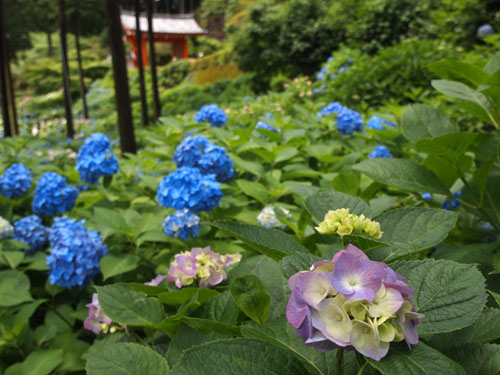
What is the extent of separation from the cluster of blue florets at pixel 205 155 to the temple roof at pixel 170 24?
89.7 ft

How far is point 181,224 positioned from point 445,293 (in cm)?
109

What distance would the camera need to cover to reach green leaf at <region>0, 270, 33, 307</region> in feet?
4.82

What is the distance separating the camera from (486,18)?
7074 mm

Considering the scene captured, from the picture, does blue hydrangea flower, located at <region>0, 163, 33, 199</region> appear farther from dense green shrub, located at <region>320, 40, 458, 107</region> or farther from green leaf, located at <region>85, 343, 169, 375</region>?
dense green shrub, located at <region>320, 40, 458, 107</region>

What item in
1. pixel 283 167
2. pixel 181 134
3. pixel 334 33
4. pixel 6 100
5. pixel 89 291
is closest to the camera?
pixel 89 291

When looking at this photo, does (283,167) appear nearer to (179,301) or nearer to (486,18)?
(179,301)

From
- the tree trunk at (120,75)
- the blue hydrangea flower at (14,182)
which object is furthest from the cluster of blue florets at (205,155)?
the tree trunk at (120,75)

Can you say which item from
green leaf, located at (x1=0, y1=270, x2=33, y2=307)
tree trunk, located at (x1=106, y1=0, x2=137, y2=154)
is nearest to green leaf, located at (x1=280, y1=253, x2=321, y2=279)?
green leaf, located at (x1=0, y1=270, x2=33, y2=307)

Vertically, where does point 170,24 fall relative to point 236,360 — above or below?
above

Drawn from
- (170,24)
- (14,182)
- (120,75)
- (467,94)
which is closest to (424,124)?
(467,94)

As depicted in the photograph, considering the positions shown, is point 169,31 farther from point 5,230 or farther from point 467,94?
point 467,94

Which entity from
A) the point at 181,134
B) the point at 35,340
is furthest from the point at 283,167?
the point at 35,340

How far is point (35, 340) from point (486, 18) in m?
7.95

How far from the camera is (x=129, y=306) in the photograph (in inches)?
34.9
